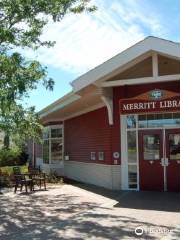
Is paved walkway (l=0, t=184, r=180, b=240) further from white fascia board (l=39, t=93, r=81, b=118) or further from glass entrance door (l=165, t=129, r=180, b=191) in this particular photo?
white fascia board (l=39, t=93, r=81, b=118)

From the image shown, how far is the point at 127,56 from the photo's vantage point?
1502 centimetres

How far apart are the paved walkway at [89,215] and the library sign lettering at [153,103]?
2798mm

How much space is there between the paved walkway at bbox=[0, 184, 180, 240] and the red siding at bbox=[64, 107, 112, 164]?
2.34 meters

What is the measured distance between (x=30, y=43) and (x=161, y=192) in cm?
662

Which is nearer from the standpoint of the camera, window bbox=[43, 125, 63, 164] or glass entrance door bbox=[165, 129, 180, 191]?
glass entrance door bbox=[165, 129, 180, 191]

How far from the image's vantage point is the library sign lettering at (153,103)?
14.2 m

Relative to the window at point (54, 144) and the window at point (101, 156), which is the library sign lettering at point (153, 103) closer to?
the window at point (101, 156)

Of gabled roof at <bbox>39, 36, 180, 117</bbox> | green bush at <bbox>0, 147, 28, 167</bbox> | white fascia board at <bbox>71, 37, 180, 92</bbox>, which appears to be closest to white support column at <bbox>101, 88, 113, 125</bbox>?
gabled roof at <bbox>39, 36, 180, 117</bbox>

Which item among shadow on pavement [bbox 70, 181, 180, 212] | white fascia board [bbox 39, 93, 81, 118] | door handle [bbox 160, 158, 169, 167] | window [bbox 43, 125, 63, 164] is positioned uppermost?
white fascia board [bbox 39, 93, 81, 118]

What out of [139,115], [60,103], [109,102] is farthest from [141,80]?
[60,103]

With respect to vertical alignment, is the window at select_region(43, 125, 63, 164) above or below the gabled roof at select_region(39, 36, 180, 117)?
below

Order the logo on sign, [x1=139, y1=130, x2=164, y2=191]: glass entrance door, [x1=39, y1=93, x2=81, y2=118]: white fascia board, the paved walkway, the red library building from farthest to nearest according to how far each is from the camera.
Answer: [x1=39, y1=93, x2=81, y2=118]: white fascia board → [x1=139, y1=130, x2=164, y2=191]: glass entrance door → the red library building → the logo on sign → the paved walkway

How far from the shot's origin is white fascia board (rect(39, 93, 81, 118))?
19.0 metres

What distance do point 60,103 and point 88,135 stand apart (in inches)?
77.1
